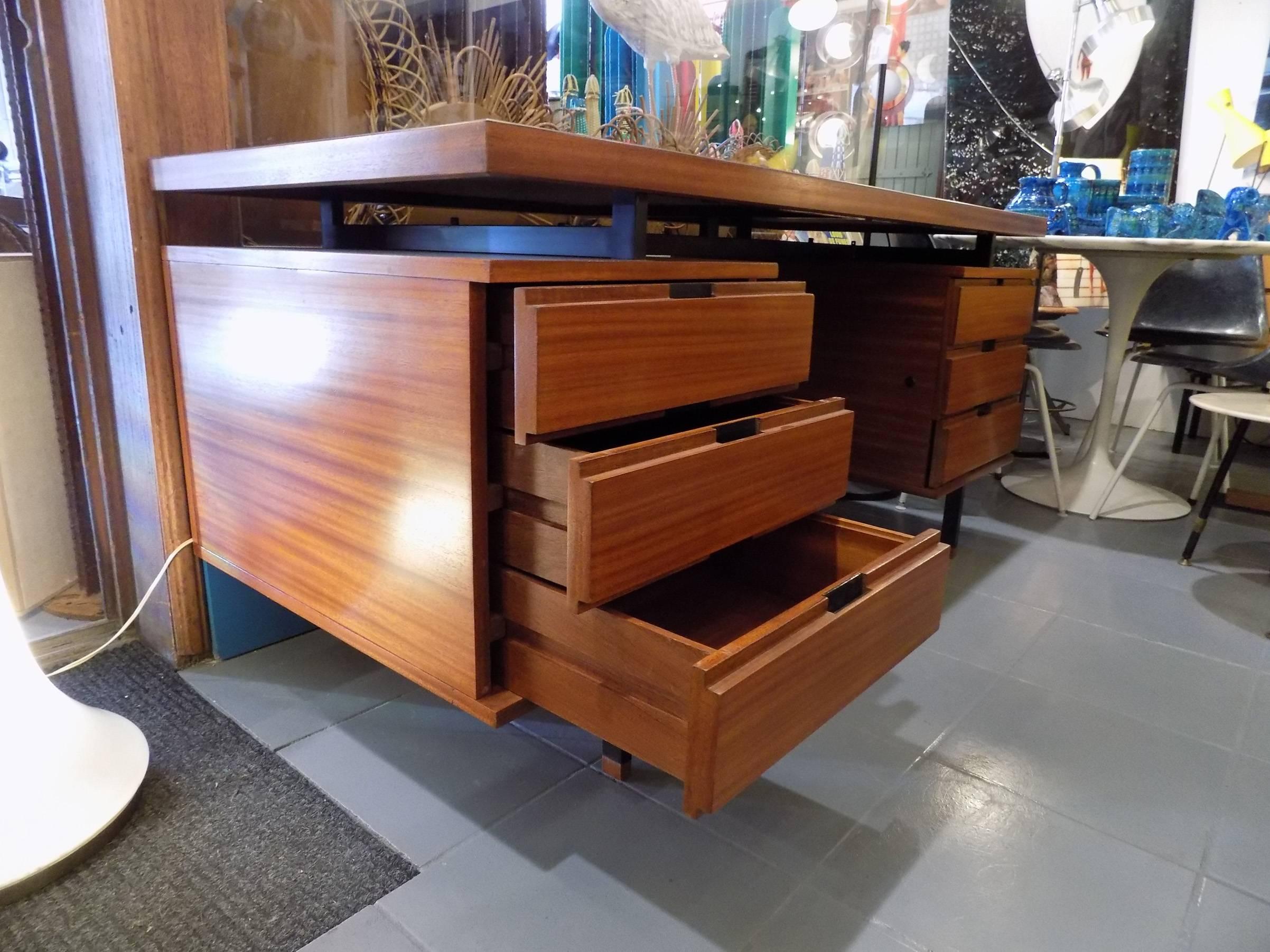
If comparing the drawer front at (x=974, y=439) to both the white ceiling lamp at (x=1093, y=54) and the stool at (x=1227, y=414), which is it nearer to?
the stool at (x=1227, y=414)

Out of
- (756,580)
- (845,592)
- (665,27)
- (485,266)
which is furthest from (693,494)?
(665,27)

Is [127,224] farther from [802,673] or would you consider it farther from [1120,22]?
[1120,22]

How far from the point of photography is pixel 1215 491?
1.79m

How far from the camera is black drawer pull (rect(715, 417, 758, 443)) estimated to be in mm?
869

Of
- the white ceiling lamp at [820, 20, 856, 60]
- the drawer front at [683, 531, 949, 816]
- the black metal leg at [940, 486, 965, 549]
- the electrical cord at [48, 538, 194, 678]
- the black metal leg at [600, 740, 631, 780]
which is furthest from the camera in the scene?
the white ceiling lamp at [820, 20, 856, 60]

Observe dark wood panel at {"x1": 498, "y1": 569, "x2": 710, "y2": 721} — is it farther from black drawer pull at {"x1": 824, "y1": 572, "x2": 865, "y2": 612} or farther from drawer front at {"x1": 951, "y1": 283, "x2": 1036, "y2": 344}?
drawer front at {"x1": 951, "y1": 283, "x2": 1036, "y2": 344}

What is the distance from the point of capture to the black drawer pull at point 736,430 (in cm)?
87

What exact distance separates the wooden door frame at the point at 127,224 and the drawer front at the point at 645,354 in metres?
0.71

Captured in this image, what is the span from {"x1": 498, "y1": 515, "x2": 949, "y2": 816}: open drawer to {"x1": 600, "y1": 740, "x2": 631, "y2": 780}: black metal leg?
180 millimetres

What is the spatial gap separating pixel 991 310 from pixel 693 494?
1146mm

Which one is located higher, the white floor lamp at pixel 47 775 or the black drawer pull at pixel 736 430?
the black drawer pull at pixel 736 430

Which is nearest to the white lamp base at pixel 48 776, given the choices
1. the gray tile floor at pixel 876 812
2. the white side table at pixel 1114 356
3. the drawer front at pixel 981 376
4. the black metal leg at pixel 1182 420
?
the gray tile floor at pixel 876 812

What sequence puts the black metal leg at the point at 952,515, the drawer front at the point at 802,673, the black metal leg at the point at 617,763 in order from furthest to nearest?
the black metal leg at the point at 952,515
the black metal leg at the point at 617,763
the drawer front at the point at 802,673

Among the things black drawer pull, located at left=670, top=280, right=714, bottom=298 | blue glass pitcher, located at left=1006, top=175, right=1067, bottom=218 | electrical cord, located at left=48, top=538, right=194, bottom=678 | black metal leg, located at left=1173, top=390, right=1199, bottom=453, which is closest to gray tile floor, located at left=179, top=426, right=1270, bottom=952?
electrical cord, located at left=48, top=538, right=194, bottom=678
